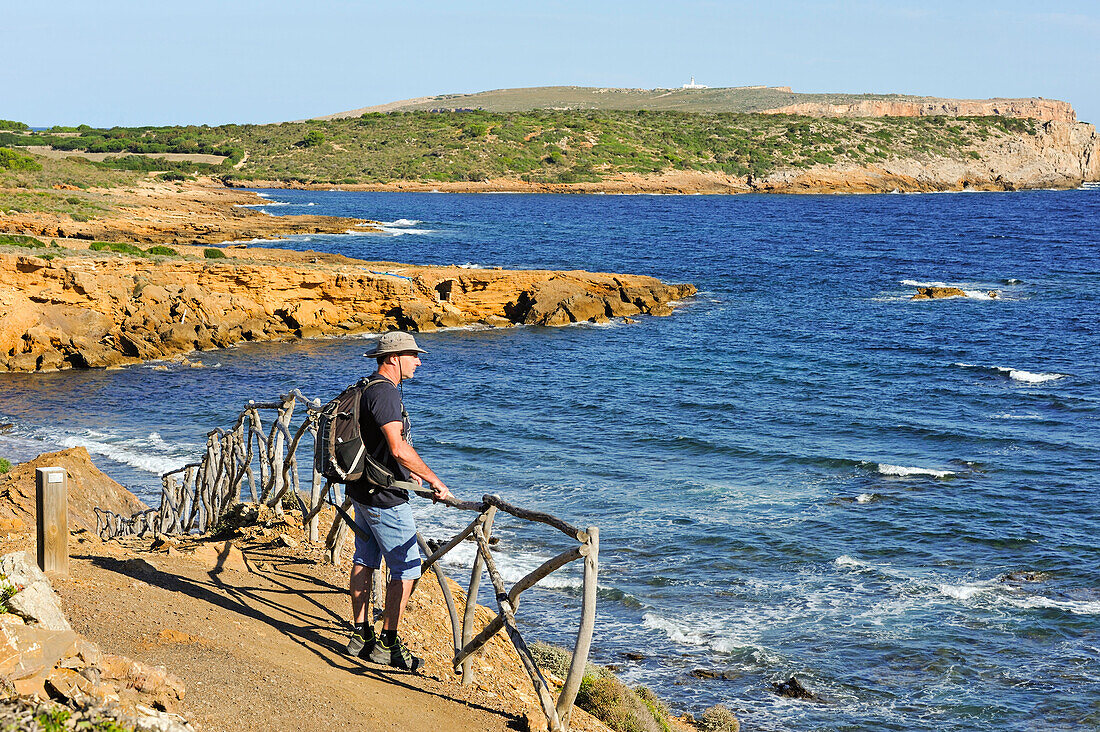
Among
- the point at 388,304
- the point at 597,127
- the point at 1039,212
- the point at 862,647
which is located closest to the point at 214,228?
the point at 388,304

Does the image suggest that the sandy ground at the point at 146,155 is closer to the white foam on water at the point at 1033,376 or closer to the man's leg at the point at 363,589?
the white foam on water at the point at 1033,376

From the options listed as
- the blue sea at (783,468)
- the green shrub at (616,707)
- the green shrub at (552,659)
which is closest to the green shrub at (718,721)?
the blue sea at (783,468)

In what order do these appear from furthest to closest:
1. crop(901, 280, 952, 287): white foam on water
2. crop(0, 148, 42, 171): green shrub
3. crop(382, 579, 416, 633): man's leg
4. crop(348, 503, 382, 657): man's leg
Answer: crop(0, 148, 42, 171): green shrub < crop(901, 280, 952, 287): white foam on water < crop(348, 503, 382, 657): man's leg < crop(382, 579, 416, 633): man's leg

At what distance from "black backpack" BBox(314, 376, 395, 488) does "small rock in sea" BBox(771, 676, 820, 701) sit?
22.0ft

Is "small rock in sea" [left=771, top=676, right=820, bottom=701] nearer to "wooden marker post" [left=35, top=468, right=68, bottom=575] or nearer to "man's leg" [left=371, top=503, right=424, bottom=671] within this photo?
"man's leg" [left=371, top=503, right=424, bottom=671]

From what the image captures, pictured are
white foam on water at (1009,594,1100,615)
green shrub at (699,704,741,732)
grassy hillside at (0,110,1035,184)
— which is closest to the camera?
green shrub at (699,704,741,732)

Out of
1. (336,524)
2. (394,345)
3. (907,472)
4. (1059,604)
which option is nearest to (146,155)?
(907,472)

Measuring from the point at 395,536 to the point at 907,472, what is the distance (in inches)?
601

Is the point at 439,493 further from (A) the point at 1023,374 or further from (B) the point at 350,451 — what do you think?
(A) the point at 1023,374

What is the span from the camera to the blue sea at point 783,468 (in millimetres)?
11602

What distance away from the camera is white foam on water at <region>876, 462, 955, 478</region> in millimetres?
18902

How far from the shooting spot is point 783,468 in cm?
1956

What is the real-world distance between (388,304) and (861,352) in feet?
55.6

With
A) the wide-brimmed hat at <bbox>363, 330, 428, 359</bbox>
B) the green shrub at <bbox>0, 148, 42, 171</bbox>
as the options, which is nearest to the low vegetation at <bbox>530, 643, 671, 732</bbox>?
the wide-brimmed hat at <bbox>363, 330, 428, 359</bbox>
